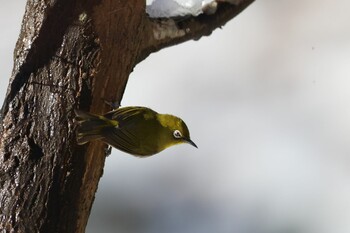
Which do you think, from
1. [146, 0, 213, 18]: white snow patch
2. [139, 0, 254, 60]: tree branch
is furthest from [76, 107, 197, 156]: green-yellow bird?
[146, 0, 213, 18]: white snow patch

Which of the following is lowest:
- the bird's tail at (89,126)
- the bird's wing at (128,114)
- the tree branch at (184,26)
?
the bird's tail at (89,126)

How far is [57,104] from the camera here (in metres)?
1.76

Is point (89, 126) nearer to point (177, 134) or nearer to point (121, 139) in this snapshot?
point (121, 139)

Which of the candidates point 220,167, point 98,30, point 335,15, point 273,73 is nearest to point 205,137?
point 220,167

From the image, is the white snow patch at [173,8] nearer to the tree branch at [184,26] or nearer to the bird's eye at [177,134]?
the tree branch at [184,26]

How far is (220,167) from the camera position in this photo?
11.0 feet

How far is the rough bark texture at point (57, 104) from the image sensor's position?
1.70 meters

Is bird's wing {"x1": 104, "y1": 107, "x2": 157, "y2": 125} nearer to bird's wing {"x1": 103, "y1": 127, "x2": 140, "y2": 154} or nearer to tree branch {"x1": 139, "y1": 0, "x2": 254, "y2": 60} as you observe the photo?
bird's wing {"x1": 103, "y1": 127, "x2": 140, "y2": 154}

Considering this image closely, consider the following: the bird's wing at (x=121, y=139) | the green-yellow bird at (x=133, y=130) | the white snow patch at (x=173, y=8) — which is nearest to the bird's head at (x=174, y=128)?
the green-yellow bird at (x=133, y=130)

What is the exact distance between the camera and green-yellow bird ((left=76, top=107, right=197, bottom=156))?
1743 mm

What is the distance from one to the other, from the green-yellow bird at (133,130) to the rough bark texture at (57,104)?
0.11 ft

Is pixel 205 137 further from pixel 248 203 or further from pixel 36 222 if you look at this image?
pixel 36 222

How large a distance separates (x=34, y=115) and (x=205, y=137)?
1693mm

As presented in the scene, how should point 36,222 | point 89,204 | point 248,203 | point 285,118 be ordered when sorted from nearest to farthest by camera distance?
point 36,222, point 89,204, point 248,203, point 285,118
